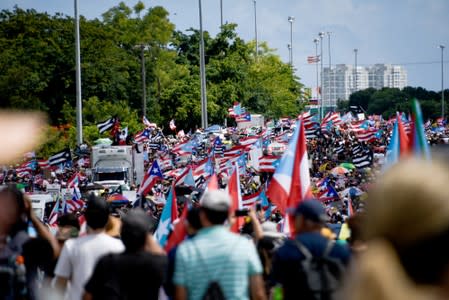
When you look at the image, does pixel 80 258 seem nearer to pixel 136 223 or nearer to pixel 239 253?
pixel 136 223

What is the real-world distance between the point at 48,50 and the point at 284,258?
70224 millimetres

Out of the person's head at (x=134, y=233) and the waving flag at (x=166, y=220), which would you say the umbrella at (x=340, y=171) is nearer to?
the waving flag at (x=166, y=220)

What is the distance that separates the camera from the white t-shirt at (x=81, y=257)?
595 cm

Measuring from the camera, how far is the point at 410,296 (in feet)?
5.83

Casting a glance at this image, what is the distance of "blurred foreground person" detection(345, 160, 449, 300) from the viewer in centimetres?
178

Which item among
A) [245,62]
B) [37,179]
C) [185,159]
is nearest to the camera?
[37,179]

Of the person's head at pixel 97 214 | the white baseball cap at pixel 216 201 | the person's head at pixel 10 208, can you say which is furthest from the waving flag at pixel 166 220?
the white baseball cap at pixel 216 201

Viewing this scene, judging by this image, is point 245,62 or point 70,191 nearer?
point 70,191

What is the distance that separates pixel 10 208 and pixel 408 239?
14.0 feet

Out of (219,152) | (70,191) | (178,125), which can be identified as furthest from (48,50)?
(70,191)

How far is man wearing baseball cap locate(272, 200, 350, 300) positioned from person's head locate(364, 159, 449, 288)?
9.82 ft

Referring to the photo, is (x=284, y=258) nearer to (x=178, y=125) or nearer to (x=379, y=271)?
(x=379, y=271)

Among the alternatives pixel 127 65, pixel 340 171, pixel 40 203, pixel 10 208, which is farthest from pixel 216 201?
pixel 127 65

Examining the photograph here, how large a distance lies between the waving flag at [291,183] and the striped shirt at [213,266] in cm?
Answer: 427
